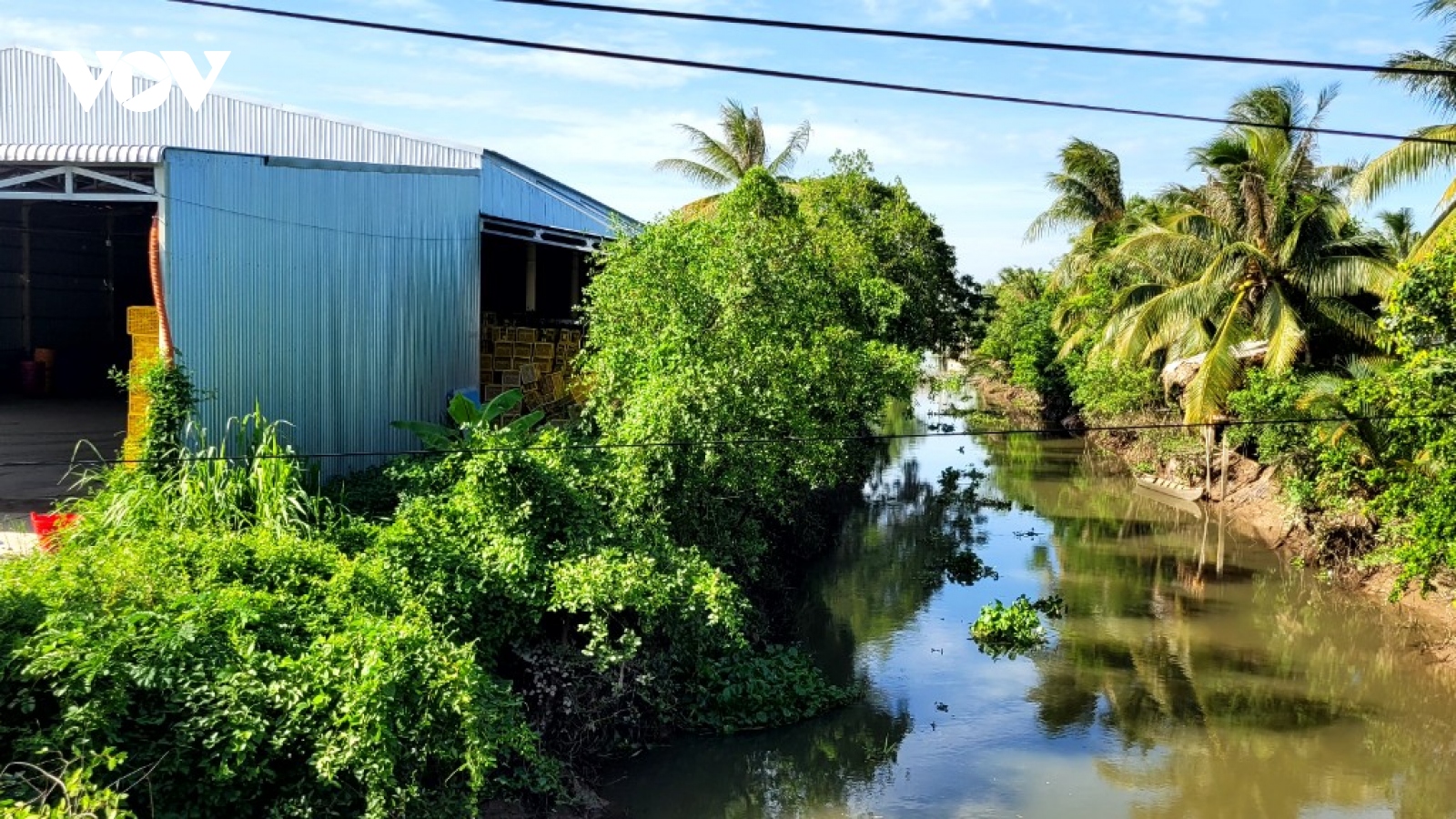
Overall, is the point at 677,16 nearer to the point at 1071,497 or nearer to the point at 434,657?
the point at 434,657

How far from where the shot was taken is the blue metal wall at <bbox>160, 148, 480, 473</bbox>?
11492 mm

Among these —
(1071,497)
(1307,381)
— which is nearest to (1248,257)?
(1307,381)

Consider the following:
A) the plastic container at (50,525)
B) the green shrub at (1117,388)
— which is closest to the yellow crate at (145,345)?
the plastic container at (50,525)

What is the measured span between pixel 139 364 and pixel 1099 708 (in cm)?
1118

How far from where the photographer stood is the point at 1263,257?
858 inches

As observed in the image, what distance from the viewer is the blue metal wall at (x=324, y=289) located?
37.7 feet

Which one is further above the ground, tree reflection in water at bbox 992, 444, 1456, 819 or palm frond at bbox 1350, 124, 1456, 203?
palm frond at bbox 1350, 124, 1456, 203

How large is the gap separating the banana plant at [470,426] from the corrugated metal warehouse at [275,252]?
1.44 metres

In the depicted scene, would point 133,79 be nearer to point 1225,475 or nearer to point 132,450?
point 132,450

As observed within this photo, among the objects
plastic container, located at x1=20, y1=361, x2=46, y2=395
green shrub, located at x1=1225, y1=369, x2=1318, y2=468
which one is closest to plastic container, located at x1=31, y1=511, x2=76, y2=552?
plastic container, located at x1=20, y1=361, x2=46, y2=395

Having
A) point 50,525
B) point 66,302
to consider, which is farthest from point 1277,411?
point 66,302

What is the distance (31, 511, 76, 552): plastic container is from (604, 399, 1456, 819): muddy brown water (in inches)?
222

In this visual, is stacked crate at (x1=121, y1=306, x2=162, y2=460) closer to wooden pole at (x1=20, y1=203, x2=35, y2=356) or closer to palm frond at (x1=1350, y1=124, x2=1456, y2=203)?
wooden pole at (x1=20, y1=203, x2=35, y2=356)

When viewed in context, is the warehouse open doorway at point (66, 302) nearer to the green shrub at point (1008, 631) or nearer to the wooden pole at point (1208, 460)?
the green shrub at point (1008, 631)
